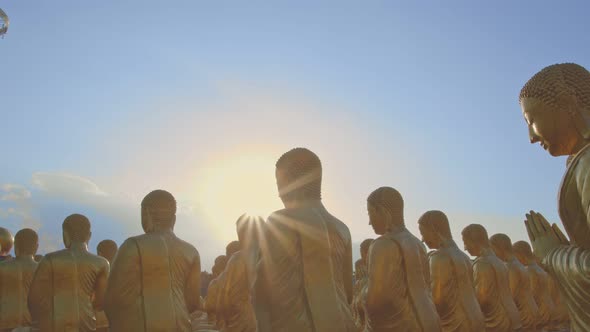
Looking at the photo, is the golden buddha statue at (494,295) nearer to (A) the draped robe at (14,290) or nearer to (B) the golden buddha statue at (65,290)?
(B) the golden buddha statue at (65,290)

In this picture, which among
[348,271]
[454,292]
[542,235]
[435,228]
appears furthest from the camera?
[435,228]

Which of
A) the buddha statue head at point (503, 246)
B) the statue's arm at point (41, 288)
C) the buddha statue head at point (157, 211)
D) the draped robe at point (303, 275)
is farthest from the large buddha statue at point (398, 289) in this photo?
the buddha statue head at point (503, 246)

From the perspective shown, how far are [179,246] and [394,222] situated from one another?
10.6 ft

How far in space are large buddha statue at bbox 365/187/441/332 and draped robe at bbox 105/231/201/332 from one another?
2.65 metres

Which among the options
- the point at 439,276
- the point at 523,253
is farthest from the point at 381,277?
the point at 523,253

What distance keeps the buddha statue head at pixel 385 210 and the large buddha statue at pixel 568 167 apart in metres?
3.98

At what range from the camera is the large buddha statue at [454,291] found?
9352 mm

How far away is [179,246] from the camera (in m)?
7.62

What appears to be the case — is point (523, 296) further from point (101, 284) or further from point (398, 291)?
point (101, 284)

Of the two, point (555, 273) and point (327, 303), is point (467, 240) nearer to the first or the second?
point (327, 303)

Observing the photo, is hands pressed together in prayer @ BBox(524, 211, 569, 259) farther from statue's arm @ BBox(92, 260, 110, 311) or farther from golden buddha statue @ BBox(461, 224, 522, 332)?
statue's arm @ BBox(92, 260, 110, 311)

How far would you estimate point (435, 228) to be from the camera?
397 inches

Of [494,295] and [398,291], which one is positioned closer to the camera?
[398,291]

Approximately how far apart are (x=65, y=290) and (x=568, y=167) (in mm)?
8318
